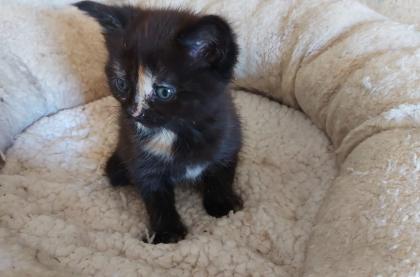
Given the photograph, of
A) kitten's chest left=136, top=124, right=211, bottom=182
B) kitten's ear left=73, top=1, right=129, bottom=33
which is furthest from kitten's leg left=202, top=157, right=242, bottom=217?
kitten's ear left=73, top=1, right=129, bottom=33

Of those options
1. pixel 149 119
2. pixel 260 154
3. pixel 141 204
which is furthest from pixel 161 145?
pixel 260 154

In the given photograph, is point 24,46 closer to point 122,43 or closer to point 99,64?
point 99,64

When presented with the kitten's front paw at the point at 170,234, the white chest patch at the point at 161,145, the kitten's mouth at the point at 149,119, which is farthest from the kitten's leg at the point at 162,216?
the kitten's mouth at the point at 149,119

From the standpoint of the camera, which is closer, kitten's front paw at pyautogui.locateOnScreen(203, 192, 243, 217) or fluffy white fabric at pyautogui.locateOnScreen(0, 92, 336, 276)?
fluffy white fabric at pyautogui.locateOnScreen(0, 92, 336, 276)

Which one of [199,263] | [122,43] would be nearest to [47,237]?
[199,263]

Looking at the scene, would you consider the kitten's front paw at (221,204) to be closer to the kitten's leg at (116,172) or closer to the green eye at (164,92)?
the kitten's leg at (116,172)

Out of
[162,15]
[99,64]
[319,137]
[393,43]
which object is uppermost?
[162,15]

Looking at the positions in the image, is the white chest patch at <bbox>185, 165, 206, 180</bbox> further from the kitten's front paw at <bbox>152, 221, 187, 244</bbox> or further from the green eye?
the green eye
